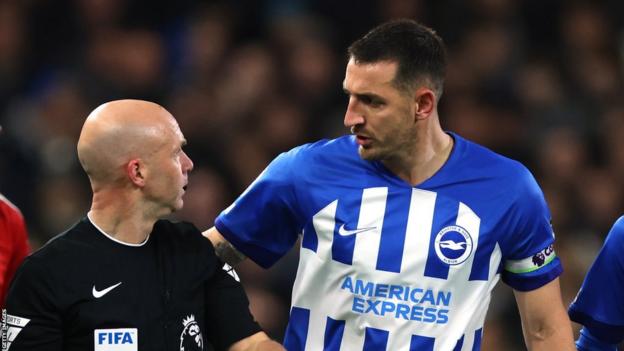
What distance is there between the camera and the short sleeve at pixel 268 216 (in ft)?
13.4

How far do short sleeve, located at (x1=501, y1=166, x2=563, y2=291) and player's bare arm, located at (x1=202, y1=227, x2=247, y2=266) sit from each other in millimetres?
873

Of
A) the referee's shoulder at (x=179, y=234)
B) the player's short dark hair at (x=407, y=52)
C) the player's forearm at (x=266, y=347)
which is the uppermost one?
the player's short dark hair at (x=407, y=52)

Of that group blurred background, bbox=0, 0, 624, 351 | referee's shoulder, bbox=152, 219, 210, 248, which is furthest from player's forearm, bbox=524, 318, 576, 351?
blurred background, bbox=0, 0, 624, 351

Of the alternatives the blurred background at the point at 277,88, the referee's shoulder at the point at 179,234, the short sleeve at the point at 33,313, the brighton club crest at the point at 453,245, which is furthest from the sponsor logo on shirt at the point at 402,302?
the blurred background at the point at 277,88

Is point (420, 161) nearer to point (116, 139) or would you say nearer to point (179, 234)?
point (179, 234)

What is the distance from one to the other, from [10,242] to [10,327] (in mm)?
662

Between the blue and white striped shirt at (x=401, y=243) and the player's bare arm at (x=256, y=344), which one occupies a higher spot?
the blue and white striped shirt at (x=401, y=243)

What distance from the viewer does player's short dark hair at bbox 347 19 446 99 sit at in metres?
3.95

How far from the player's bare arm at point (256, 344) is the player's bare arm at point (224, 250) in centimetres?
49

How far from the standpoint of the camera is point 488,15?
8797 millimetres

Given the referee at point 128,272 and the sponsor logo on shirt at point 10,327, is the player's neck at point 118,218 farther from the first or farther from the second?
the sponsor logo on shirt at point 10,327

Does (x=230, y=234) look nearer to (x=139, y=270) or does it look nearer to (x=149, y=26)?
(x=139, y=270)

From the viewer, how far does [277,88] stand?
26.8 feet

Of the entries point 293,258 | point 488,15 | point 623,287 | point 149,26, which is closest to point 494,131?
point 488,15
